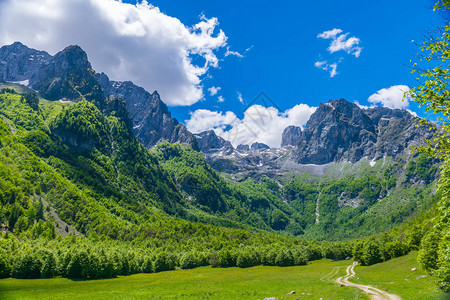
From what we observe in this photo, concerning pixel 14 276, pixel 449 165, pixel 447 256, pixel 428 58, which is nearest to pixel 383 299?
pixel 447 256

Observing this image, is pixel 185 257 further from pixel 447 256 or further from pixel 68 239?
pixel 447 256

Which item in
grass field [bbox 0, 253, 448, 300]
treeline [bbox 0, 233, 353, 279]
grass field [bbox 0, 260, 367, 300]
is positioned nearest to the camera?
grass field [bbox 0, 253, 448, 300]

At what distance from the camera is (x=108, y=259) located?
104m

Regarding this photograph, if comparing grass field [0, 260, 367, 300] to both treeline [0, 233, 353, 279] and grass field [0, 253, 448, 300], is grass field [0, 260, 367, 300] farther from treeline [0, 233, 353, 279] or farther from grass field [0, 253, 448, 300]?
treeline [0, 233, 353, 279]

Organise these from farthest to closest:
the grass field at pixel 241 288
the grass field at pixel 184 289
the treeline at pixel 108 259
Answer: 1. the treeline at pixel 108 259
2. the grass field at pixel 184 289
3. the grass field at pixel 241 288

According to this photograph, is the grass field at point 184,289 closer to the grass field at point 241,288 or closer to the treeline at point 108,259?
the grass field at point 241,288

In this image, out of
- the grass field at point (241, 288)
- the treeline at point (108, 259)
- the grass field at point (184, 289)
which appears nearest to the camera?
the grass field at point (241, 288)

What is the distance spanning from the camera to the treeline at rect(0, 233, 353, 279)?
90.9m

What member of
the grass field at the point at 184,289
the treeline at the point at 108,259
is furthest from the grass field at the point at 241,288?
the treeline at the point at 108,259

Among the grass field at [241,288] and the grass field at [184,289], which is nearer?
the grass field at [241,288]

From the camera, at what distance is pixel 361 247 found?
124m

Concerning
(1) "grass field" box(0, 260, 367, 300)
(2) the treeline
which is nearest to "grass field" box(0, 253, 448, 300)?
(1) "grass field" box(0, 260, 367, 300)

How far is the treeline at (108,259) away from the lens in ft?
298

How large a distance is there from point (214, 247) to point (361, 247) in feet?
335
